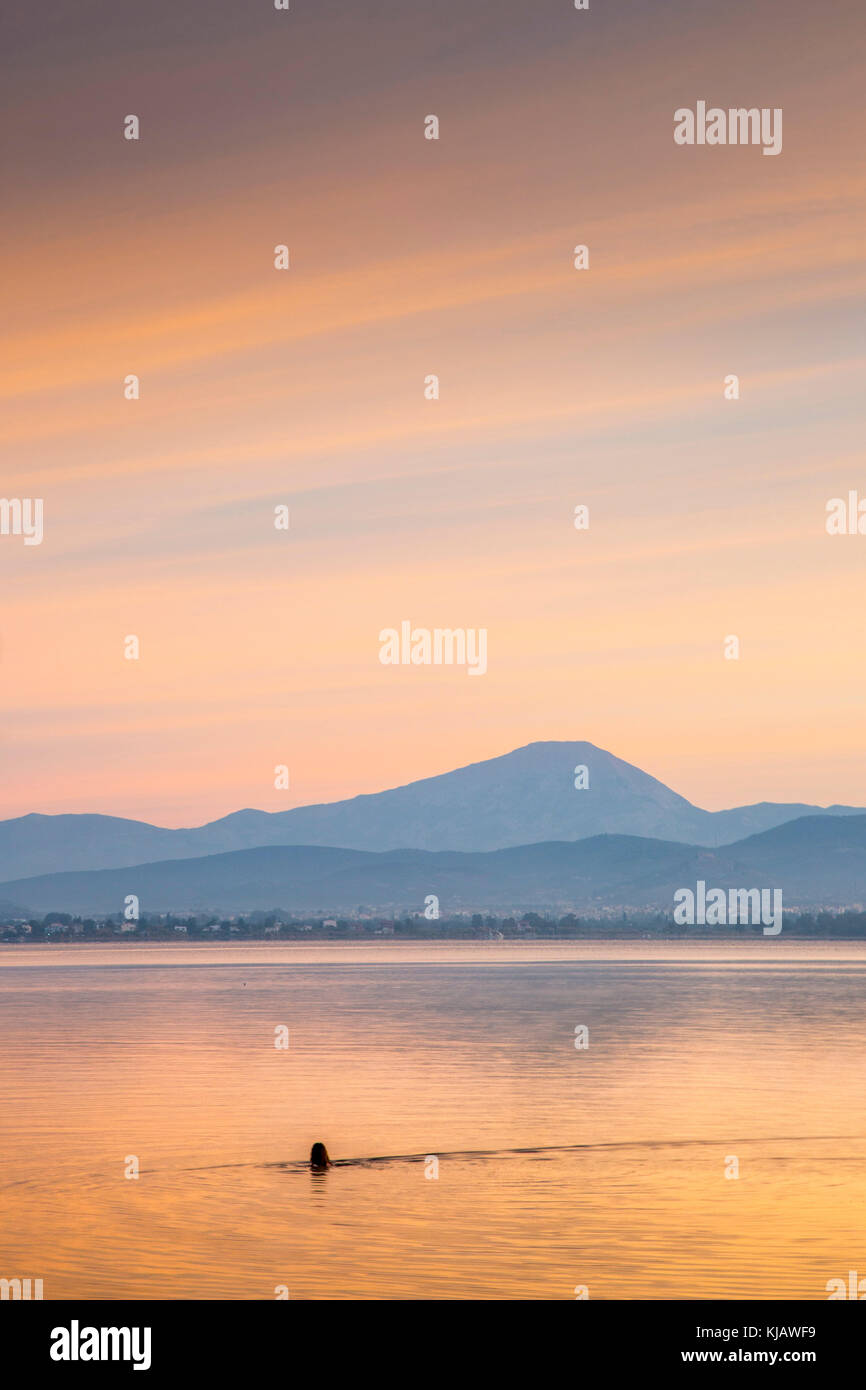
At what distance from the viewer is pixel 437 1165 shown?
152 feet

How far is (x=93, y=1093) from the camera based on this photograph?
220 feet

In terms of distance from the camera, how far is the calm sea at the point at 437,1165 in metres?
32.8

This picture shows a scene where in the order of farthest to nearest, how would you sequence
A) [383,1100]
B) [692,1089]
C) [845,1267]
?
[692,1089] → [383,1100] → [845,1267]

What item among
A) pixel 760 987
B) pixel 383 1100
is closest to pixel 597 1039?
pixel 383 1100

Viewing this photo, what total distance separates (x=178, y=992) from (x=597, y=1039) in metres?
94.4

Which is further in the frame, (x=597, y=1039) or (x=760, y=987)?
(x=760, y=987)

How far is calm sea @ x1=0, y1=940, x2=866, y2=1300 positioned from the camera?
107 ft

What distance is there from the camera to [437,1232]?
36438 millimetres
